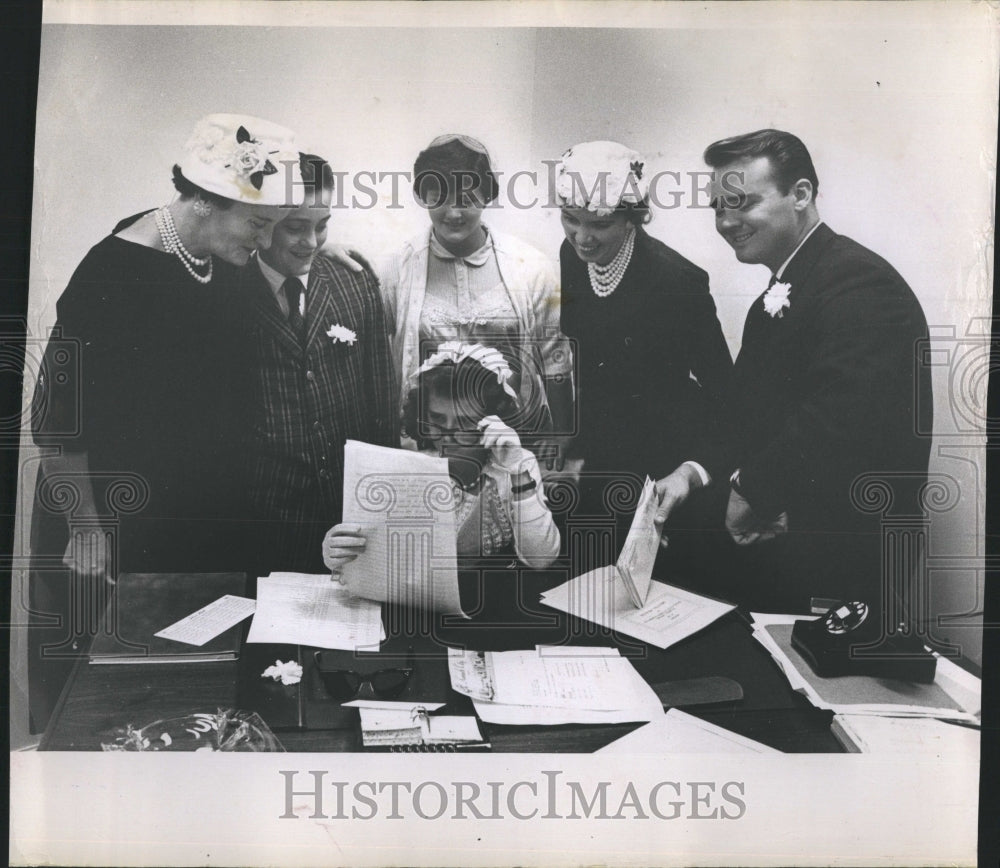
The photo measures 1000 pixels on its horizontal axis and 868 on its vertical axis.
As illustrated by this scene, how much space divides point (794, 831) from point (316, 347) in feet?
4.90

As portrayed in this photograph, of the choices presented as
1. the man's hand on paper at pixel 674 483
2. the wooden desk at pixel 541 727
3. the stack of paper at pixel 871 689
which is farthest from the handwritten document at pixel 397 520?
the stack of paper at pixel 871 689

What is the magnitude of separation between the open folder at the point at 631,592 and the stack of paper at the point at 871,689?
0.12 metres

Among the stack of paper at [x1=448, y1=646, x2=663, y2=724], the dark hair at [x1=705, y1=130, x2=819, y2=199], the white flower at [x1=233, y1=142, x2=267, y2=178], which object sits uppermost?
the dark hair at [x1=705, y1=130, x2=819, y2=199]

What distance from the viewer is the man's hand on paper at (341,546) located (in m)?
2.10

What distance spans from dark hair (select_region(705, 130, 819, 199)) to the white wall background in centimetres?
2

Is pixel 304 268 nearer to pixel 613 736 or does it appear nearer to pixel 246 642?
pixel 246 642

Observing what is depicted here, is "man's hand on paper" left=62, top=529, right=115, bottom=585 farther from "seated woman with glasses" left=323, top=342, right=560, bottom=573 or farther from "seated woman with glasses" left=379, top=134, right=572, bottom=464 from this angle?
"seated woman with glasses" left=379, top=134, right=572, bottom=464

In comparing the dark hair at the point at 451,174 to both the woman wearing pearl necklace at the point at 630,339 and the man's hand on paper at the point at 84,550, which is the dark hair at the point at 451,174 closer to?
the woman wearing pearl necklace at the point at 630,339

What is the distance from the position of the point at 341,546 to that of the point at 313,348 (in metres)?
0.43

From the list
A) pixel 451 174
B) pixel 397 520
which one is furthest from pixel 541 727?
pixel 451 174

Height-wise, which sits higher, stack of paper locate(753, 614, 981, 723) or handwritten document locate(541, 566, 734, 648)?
handwritten document locate(541, 566, 734, 648)

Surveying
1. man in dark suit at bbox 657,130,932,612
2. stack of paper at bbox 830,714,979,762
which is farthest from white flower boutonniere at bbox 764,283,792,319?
stack of paper at bbox 830,714,979,762

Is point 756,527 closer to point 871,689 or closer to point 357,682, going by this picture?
point 871,689

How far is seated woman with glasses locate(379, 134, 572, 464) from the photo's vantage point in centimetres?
209
